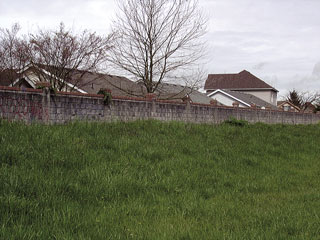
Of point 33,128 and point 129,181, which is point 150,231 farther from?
point 33,128

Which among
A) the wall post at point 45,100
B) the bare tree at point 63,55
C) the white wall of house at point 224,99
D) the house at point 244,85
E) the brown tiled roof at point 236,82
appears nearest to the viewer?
the wall post at point 45,100

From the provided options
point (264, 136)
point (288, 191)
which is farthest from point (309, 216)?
point (264, 136)

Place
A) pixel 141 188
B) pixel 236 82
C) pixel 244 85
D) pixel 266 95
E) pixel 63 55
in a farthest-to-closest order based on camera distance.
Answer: pixel 236 82 < pixel 244 85 < pixel 266 95 < pixel 63 55 < pixel 141 188

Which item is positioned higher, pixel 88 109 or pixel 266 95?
pixel 266 95

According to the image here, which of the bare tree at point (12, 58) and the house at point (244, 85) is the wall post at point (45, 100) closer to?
the bare tree at point (12, 58)

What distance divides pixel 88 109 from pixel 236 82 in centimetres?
4704

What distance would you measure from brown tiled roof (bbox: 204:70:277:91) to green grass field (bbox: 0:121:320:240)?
4517 centimetres

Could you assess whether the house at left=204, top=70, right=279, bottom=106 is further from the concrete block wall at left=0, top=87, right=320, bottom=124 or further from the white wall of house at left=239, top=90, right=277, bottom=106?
the concrete block wall at left=0, top=87, right=320, bottom=124

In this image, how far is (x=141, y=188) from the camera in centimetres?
522

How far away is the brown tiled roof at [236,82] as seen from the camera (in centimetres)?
5253

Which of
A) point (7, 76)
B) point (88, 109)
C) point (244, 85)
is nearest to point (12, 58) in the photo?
point (7, 76)

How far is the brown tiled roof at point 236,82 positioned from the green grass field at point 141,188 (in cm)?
4517

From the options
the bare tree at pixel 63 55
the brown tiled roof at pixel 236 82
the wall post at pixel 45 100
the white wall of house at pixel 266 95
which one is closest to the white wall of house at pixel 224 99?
the brown tiled roof at pixel 236 82

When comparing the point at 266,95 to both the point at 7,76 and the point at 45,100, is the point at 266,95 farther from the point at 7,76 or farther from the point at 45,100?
the point at 45,100
